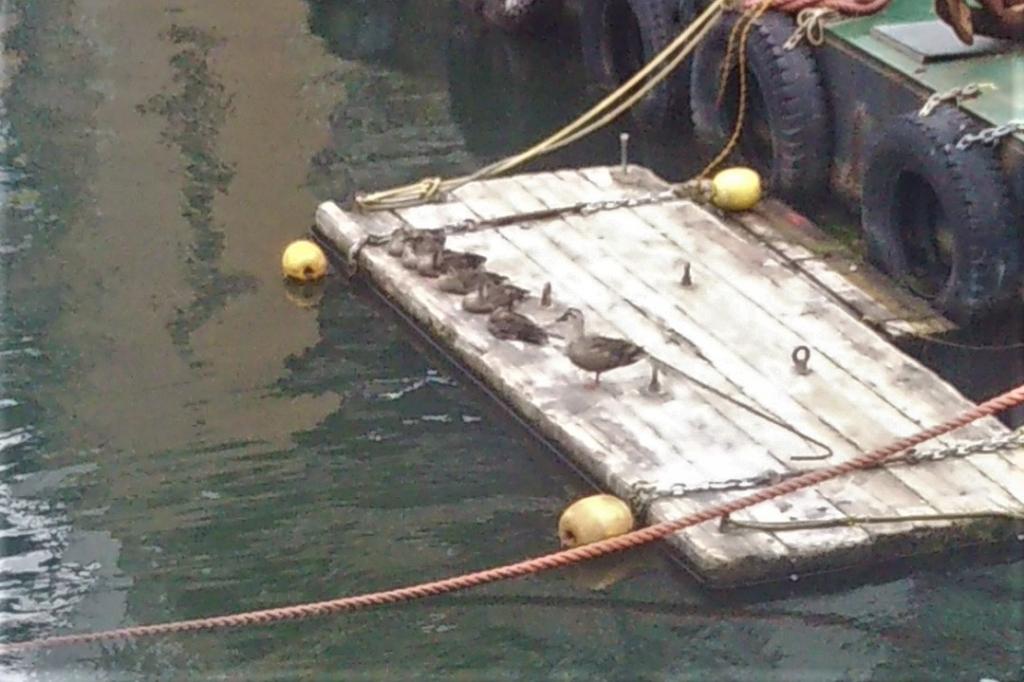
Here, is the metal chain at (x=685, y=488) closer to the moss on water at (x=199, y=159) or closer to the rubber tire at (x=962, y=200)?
the rubber tire at (x=962, y=200)

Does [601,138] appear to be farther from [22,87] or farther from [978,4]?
[22,87]

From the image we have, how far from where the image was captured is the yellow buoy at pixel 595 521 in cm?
609

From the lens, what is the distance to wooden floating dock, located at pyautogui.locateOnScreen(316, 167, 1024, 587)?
6141 mm

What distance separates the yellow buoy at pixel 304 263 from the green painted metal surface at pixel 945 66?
8.27ft

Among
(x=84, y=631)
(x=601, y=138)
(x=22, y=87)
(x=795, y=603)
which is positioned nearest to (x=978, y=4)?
(x=601, y=138)

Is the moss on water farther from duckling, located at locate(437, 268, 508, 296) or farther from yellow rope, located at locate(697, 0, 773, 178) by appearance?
yellow rope, located at locate(697, 0, 773, 178)

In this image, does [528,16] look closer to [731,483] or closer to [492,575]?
[731,483]

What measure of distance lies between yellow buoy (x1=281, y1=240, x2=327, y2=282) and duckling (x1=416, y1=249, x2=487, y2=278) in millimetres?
549

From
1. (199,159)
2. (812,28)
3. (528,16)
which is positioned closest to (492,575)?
(812,28)

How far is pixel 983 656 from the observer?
19.1 ft

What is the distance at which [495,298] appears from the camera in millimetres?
7633

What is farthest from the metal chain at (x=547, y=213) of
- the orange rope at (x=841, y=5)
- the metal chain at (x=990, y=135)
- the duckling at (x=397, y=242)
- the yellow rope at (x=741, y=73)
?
the metal chain at (x=990, y=135)

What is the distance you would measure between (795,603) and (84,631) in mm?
2229

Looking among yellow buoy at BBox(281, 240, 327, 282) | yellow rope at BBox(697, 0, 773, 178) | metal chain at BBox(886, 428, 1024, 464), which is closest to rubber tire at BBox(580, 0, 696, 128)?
yellow rope at BBox(697, 0, 773, 178)
